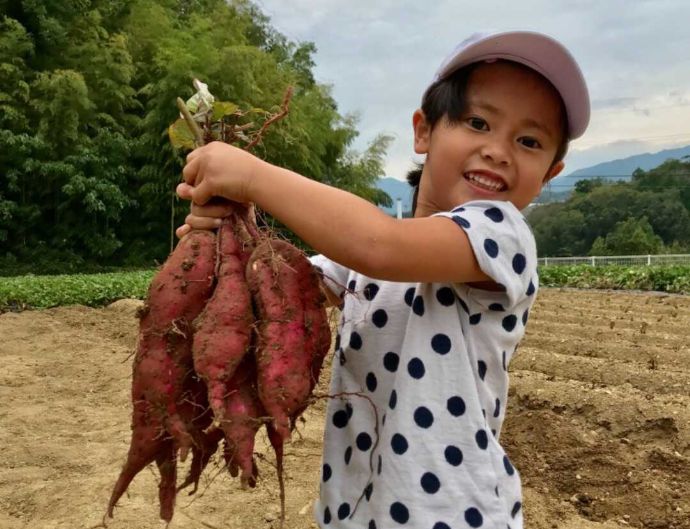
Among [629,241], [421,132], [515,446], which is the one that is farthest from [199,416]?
[629,241]

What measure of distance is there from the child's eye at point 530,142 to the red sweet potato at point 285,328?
1.55ft

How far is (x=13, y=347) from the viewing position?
5.66 meters

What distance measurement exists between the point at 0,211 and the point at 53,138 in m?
2.11

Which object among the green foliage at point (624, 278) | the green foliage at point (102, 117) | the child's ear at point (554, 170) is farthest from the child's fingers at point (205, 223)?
the green foliage at point (102, 117)

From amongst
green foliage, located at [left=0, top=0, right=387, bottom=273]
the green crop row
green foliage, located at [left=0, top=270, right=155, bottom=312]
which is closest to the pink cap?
the green crop row

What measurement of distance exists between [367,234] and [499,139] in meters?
0.33

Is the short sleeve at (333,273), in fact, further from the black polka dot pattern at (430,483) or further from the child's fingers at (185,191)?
the black polka dot pattern at (430,483)

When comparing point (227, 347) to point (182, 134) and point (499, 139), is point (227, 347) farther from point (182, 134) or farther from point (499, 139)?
point (499, 139)

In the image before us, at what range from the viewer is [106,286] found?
343 inches

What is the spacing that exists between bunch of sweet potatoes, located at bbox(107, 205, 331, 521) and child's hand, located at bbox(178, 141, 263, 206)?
112 millimetres

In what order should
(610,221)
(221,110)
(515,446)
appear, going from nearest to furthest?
(221,110) → (515,446) → (610,221)

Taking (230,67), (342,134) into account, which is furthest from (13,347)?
(342,134)

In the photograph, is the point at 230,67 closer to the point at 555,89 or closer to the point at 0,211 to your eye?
the point at 0,211

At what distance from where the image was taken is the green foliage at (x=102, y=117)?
49.9 ft
